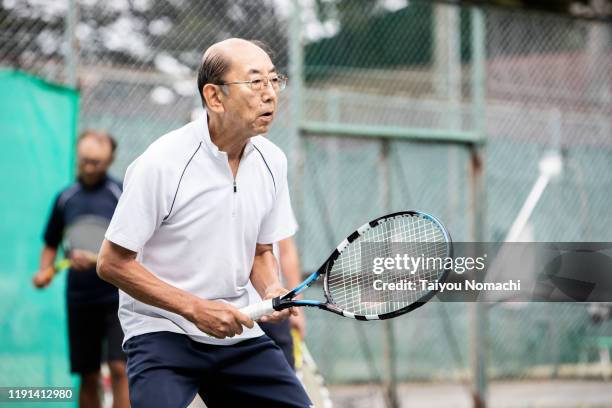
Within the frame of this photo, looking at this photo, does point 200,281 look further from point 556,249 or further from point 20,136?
point 556,249

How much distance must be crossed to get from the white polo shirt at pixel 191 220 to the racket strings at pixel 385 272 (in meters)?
0.41

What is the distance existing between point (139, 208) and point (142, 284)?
0.78 ft

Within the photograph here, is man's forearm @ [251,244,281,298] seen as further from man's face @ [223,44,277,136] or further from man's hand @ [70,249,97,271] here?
man's hand @ [70,249,97,271]

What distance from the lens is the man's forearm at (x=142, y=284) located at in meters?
3.30

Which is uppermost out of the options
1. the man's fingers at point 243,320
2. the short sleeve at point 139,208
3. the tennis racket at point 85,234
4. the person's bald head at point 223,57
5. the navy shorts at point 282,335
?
the tennis racket at point 85,234

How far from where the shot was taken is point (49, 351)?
249 inches

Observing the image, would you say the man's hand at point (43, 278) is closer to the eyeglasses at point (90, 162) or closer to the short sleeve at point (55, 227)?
the short sleeve at point (55, 227)

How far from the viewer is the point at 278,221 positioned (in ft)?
12.4

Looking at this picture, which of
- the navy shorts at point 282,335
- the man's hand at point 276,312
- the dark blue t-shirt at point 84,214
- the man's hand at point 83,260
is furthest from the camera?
the dark blue t-shirt at point 84,214

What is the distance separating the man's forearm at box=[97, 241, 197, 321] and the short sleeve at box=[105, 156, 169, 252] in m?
0.05

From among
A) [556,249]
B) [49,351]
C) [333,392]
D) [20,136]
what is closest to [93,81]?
[20,136]

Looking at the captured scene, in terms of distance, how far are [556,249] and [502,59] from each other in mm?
1525

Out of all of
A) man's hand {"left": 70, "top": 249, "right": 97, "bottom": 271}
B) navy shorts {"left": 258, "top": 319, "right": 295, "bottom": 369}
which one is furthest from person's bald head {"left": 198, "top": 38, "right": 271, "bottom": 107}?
man's hand {"left": 70, "top": 249, "right": 97, "bottom": 271}

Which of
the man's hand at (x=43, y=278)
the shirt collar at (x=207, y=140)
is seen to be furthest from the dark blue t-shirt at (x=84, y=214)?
the shirt collar at (x=207, y=140)
